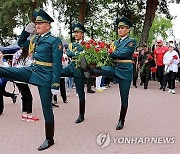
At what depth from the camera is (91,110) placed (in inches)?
297

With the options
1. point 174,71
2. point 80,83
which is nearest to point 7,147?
point 80,83

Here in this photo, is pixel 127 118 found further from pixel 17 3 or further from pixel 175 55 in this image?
pixel 17 3

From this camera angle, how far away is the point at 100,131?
17.8 feet

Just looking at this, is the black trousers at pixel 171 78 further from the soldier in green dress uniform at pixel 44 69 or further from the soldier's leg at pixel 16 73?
the soldier's leg at pixel 16 73

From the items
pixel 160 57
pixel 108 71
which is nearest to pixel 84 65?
pixel 108 71

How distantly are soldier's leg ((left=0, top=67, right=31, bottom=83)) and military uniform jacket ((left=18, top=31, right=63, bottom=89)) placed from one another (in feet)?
0.23

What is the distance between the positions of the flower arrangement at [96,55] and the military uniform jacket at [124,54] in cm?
17

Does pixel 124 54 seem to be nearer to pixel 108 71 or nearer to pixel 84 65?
pixel 108 71

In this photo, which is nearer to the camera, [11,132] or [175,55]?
[11,132]

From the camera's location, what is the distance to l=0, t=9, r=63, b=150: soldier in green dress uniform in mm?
4316

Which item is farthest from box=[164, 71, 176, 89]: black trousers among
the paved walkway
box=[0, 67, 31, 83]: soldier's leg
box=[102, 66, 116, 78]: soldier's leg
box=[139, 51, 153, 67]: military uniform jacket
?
box=[0, 67, 31, 83]: soldier's leg

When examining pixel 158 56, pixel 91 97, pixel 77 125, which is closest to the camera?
pixel 77 125

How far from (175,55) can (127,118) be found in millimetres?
5109

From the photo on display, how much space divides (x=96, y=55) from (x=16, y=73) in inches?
64.2
